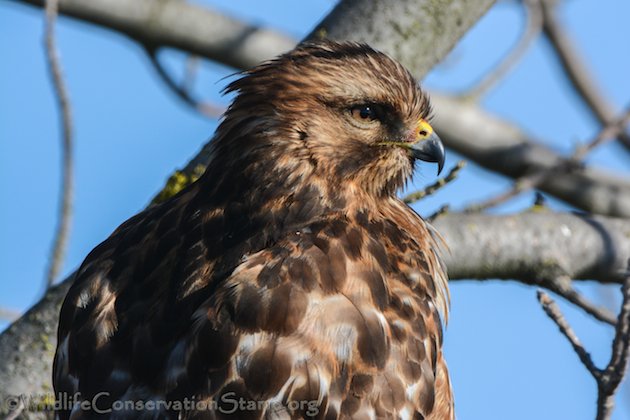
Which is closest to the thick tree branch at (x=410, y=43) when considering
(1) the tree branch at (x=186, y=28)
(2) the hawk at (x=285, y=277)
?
(1) the tree branch at (x=186, y=28)

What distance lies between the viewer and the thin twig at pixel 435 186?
5602mm

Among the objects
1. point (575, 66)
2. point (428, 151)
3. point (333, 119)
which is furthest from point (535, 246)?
point (575, 66)

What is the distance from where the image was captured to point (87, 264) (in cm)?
528

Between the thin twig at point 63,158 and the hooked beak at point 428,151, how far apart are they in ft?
4.57

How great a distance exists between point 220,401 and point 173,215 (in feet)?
3.14

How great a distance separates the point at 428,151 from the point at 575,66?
420 centimetres

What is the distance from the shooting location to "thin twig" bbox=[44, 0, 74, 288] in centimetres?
555

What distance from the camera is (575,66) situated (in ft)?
31.0

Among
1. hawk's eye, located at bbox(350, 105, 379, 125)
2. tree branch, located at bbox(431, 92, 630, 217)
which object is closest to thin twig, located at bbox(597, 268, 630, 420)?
hawk's eye, located at bbox(350, 105, 379, 125)

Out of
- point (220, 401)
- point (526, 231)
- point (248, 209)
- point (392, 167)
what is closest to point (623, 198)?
point (526, 231)

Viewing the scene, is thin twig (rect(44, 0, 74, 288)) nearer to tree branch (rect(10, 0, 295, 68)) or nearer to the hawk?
the hawk

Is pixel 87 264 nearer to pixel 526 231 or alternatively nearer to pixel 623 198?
pixel 526 231

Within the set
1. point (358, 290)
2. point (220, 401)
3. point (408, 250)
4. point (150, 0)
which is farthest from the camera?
point (150, 0)

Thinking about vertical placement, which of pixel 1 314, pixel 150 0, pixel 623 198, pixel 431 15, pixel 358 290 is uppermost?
pixel 150 0
